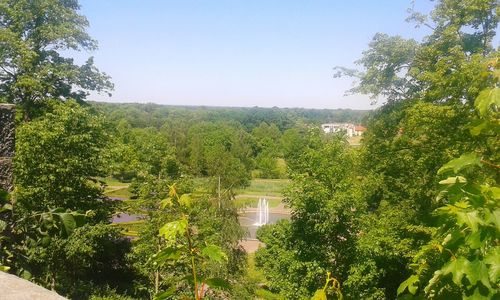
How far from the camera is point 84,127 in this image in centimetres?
1451

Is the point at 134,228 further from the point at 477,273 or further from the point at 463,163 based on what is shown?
the point at 477,273

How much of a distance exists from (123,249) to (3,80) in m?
8.23

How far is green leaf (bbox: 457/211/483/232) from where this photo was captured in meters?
1.52

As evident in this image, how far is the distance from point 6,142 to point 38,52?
1740 centimetres

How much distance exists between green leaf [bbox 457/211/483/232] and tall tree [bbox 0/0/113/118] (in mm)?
17418

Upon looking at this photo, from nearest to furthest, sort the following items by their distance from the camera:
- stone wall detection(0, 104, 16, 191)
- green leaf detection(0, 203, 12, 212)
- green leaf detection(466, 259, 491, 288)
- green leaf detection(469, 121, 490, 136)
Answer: green leaf detection(466, 259, 491, 288)
green leaf detection(469, 121, 490, 136)
green leaf detection(0, 203, 12, 212)
stone wall detection(0, 104, 16, 191)

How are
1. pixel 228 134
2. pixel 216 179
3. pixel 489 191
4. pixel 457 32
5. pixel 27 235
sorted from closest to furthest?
1. pixel 489 191
2. pixel 27 235
3. pixel 457 32
4. pixel 216 179
5. pixel 228 134

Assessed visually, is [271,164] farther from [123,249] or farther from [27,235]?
[27,235]

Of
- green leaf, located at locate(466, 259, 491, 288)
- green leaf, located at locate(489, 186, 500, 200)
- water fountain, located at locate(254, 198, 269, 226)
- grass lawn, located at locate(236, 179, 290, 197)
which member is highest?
green leaf, located at locate(489, 186, 500, 200)

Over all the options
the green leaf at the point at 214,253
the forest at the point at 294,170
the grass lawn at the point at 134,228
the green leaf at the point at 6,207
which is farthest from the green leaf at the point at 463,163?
the grass lawn at the point at 134,228

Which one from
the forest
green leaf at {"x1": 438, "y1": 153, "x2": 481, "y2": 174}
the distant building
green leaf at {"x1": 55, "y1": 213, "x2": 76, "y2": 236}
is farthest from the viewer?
the distant building

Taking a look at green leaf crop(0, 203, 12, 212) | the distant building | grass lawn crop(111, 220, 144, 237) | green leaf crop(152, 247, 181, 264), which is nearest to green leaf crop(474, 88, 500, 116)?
green leaf crop(152, 247, 181, 264)

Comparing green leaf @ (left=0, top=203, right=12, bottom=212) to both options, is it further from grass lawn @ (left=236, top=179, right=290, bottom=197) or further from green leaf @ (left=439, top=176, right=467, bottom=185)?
grass lawn @ (left=236, top=179, right=290, bottom=197)

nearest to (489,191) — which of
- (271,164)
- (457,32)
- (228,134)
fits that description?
(457,32)
